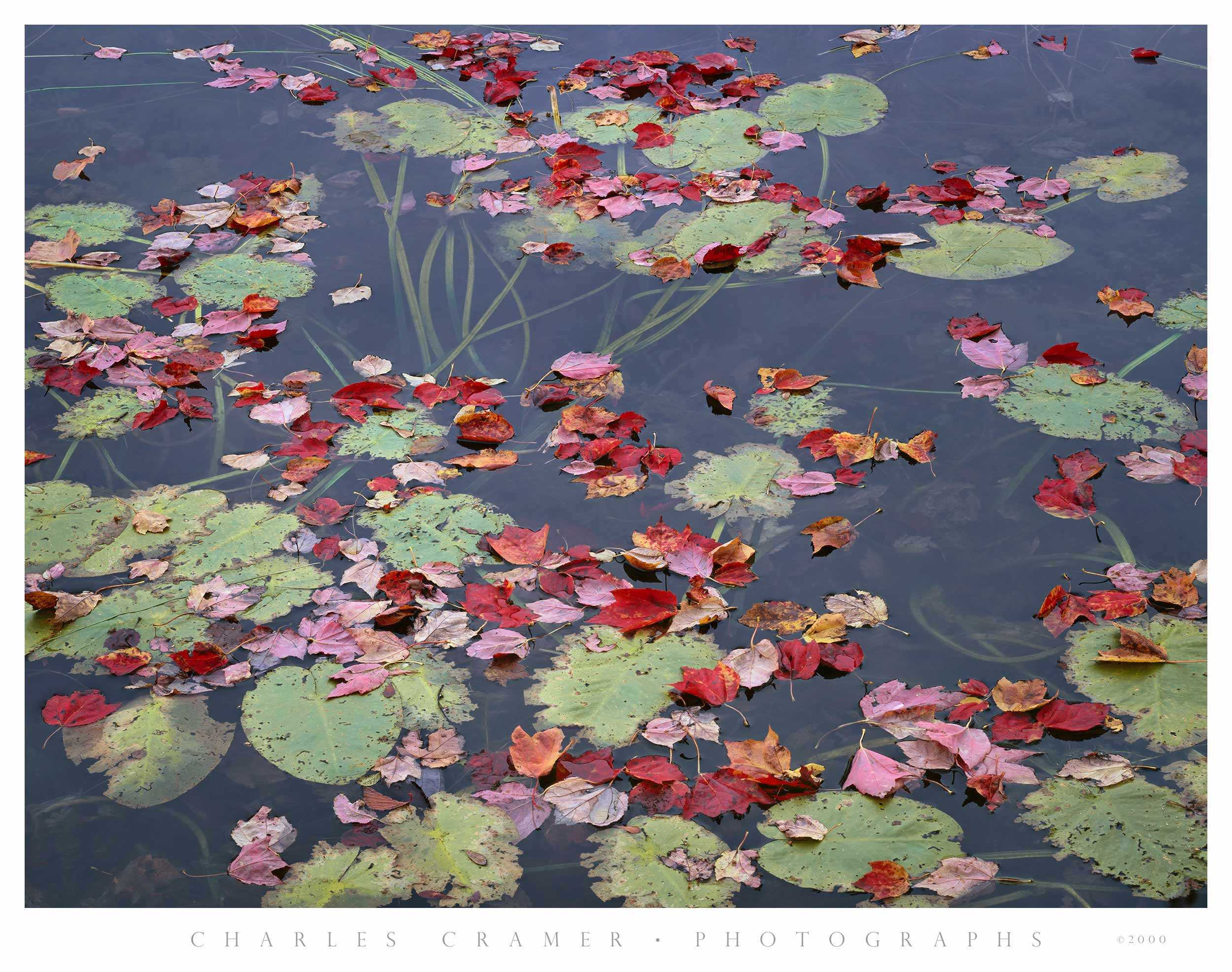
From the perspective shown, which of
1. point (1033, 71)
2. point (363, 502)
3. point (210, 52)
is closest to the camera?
point (363, 502)

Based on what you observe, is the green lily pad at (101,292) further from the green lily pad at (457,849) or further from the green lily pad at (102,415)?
the green lily pad at (457,849)

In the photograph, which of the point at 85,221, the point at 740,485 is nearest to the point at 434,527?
the point at 740,485

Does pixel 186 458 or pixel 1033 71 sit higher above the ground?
pixel 1033 71

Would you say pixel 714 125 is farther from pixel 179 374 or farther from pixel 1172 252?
pixel 179 374

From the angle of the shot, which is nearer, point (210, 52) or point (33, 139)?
point (33, 139)

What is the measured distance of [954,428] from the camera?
2447mm

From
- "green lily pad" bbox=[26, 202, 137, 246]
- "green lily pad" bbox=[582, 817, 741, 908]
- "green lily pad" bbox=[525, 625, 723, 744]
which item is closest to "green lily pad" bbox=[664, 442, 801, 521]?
"green lily pad" bbox=[525, 625, 723, 744]

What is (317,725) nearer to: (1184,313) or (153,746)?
(153,746)

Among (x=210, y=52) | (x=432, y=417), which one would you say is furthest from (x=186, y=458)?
(x=210, y=52)

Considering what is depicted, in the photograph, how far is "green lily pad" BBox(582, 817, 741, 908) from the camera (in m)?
1.58

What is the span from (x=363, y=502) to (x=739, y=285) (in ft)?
4.19

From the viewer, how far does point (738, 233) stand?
3.13 m

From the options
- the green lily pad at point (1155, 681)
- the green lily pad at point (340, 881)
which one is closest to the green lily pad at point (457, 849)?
the green lily pad at point (340, 881)

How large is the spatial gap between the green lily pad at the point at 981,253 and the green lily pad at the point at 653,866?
190cm
